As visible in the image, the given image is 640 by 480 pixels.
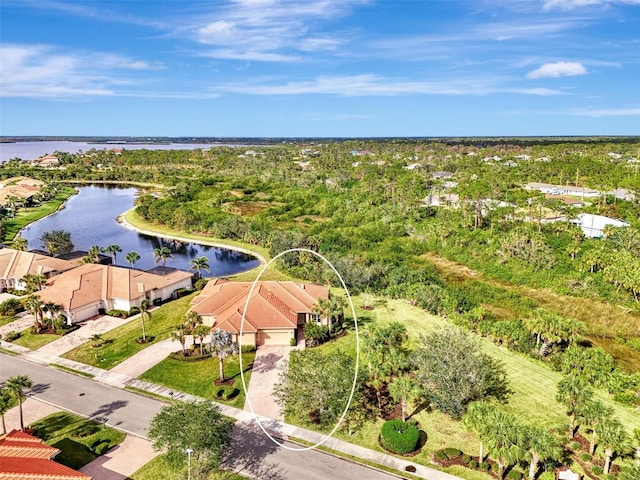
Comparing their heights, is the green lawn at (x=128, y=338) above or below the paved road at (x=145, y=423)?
above

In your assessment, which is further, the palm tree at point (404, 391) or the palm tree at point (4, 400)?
the palm tree at point (404, 391)

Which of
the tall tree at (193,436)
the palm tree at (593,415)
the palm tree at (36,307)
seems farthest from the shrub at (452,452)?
the palm tree at (36,307)

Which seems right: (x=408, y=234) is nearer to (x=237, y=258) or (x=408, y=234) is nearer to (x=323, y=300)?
(x=237, y=258)

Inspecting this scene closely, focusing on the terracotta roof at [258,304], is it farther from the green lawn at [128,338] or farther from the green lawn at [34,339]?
the green lawn at [34,339]

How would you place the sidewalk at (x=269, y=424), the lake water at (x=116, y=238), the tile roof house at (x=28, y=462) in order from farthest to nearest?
the lake water at (x=116, y=238), the sidewalk at (x=269, y=424), the tile roof house at (x=28, y=462)

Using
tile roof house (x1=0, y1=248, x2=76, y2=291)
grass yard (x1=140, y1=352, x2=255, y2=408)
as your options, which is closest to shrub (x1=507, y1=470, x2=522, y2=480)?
grass yard (x1=140, y1=352, x2=255, y2=408)

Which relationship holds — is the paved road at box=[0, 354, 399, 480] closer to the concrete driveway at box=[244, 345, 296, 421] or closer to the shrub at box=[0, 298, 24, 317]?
the concrete driveway at box=[244, 345, 296, 421]

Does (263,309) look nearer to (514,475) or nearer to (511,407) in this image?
(511,407)

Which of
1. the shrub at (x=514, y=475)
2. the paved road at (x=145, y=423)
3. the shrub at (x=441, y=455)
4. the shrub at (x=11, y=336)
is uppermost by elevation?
the shrub at (x=11, y=336)
